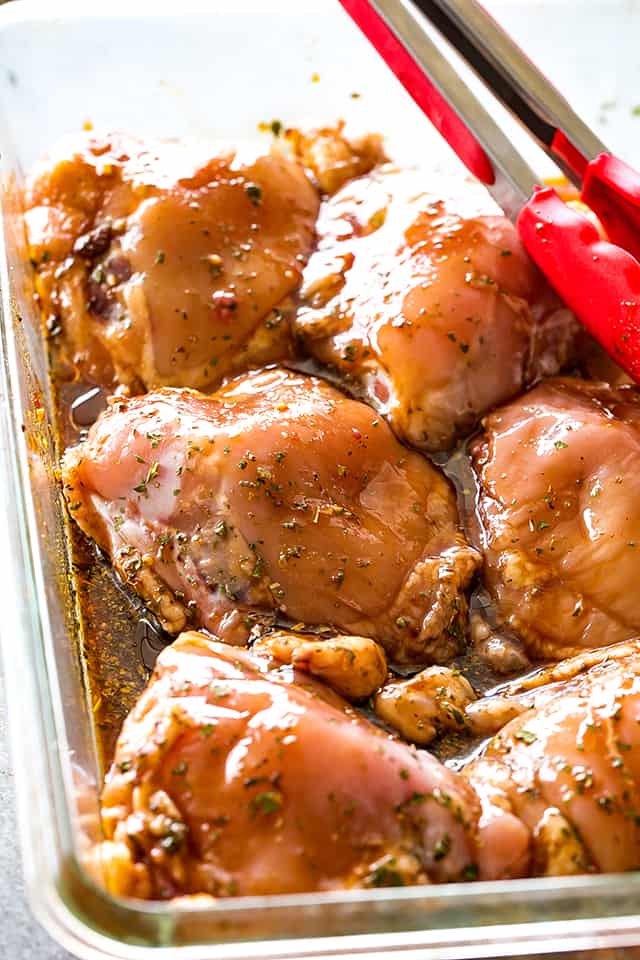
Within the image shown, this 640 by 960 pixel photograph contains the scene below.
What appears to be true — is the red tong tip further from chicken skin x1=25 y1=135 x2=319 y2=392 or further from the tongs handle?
chicken skin x1=25 y1=135 x2=319 y2=392

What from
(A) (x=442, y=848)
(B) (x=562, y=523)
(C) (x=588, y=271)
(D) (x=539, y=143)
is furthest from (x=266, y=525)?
(D) (x=539, y=143)

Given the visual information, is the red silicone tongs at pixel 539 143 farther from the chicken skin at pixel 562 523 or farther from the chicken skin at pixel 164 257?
the chicken skin at pixel 164 257

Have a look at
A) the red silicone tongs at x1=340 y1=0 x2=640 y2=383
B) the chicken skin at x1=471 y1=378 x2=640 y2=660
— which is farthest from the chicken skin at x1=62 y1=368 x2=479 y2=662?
the red silicone tongs at x1=340 y1=0 x2=640 y2=383

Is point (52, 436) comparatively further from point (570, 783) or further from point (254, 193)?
point (570, 783)

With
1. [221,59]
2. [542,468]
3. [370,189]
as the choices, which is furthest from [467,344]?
[221,59]

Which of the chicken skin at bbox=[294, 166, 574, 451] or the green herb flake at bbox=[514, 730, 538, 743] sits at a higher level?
the chicken skin at bbox=[294, 166, 574, 451]

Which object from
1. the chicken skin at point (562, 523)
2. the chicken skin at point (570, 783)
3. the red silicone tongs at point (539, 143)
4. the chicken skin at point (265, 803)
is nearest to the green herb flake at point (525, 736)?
the chicken skin at point (570, 783)

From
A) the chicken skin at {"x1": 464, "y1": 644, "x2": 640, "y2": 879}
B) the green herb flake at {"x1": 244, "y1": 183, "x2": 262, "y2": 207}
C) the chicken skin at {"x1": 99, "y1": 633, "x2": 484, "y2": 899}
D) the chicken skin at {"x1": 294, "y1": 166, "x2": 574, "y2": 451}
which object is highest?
the green herb flake at {"x1": 244, "y1": 183, "x2": 262, "y2": 207}
